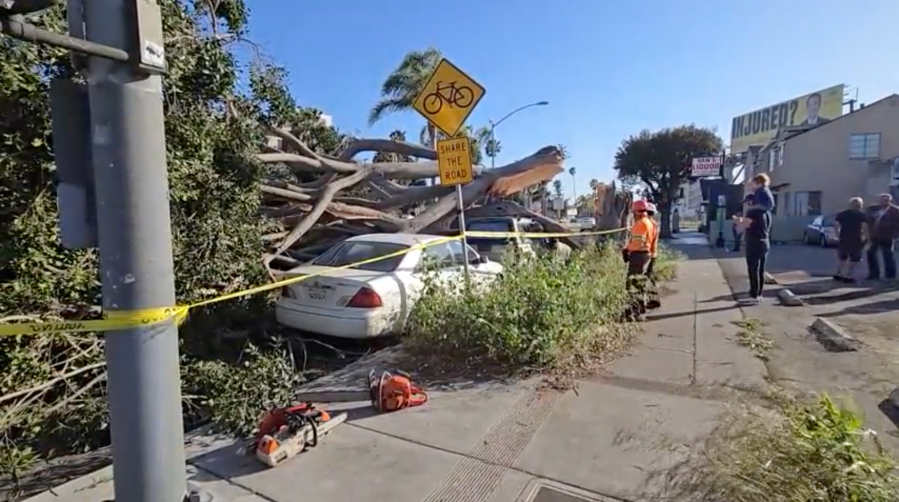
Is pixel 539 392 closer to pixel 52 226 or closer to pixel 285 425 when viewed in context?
pixel 285 425

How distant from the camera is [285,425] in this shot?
3533 mm

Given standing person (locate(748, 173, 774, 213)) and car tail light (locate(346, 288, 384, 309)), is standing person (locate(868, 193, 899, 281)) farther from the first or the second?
car tail light (locate(346, 288, 384, 309))

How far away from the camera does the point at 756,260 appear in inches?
323

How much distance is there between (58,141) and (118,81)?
0.34 meters

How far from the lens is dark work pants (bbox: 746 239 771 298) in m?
8.00

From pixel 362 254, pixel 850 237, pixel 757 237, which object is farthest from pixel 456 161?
pixel 850 237

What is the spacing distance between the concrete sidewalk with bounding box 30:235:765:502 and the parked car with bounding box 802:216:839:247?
22.3 m

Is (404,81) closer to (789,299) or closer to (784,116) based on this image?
(789,299)

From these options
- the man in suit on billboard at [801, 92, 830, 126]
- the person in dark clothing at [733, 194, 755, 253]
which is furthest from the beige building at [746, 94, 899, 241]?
the man in suit on billboard at [801, 92, 830, 126]

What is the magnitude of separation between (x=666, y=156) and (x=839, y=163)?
11.9m

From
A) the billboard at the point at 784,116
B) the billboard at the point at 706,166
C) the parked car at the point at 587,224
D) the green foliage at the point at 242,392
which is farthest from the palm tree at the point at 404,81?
the billboard at the point at 784,116

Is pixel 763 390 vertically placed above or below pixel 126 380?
below

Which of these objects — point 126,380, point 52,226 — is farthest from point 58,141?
point 52,226

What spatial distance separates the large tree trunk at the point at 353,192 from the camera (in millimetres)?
9852
